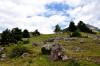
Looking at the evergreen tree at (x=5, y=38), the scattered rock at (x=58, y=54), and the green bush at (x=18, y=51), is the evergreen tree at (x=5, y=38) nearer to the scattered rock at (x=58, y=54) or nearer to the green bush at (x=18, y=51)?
the green bush at (x=18, y=51)

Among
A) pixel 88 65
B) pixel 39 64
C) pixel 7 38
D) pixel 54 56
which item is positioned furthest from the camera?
pixel 7 38

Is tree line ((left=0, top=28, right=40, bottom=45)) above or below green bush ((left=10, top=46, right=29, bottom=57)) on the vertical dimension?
above

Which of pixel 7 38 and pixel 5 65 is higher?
pixel 7 38

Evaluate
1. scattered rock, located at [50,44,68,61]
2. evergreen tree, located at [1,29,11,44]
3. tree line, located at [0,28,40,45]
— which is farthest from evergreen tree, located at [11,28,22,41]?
scattered rock, located at [50,44,68,61]

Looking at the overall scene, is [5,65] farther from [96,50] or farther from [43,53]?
[96,50]

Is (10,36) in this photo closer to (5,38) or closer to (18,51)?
(5,38)

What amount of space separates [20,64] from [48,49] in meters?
15.0

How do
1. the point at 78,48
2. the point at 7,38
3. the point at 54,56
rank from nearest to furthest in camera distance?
1. the point at 54,56
2. the point at 78,48
3. the point at 7,38

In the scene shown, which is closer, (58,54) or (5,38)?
(58,54)

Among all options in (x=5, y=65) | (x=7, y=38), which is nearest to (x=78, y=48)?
(x=5, y=65)

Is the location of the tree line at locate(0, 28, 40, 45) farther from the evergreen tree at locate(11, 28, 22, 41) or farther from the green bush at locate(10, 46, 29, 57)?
the green bush at locate(10, 46, 29, 57)

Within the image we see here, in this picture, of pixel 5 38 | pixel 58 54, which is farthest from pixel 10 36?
pixel 58 54

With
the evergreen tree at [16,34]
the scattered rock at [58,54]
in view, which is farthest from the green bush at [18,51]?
the evergreen tree at [16,34]

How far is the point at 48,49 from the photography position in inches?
3319
